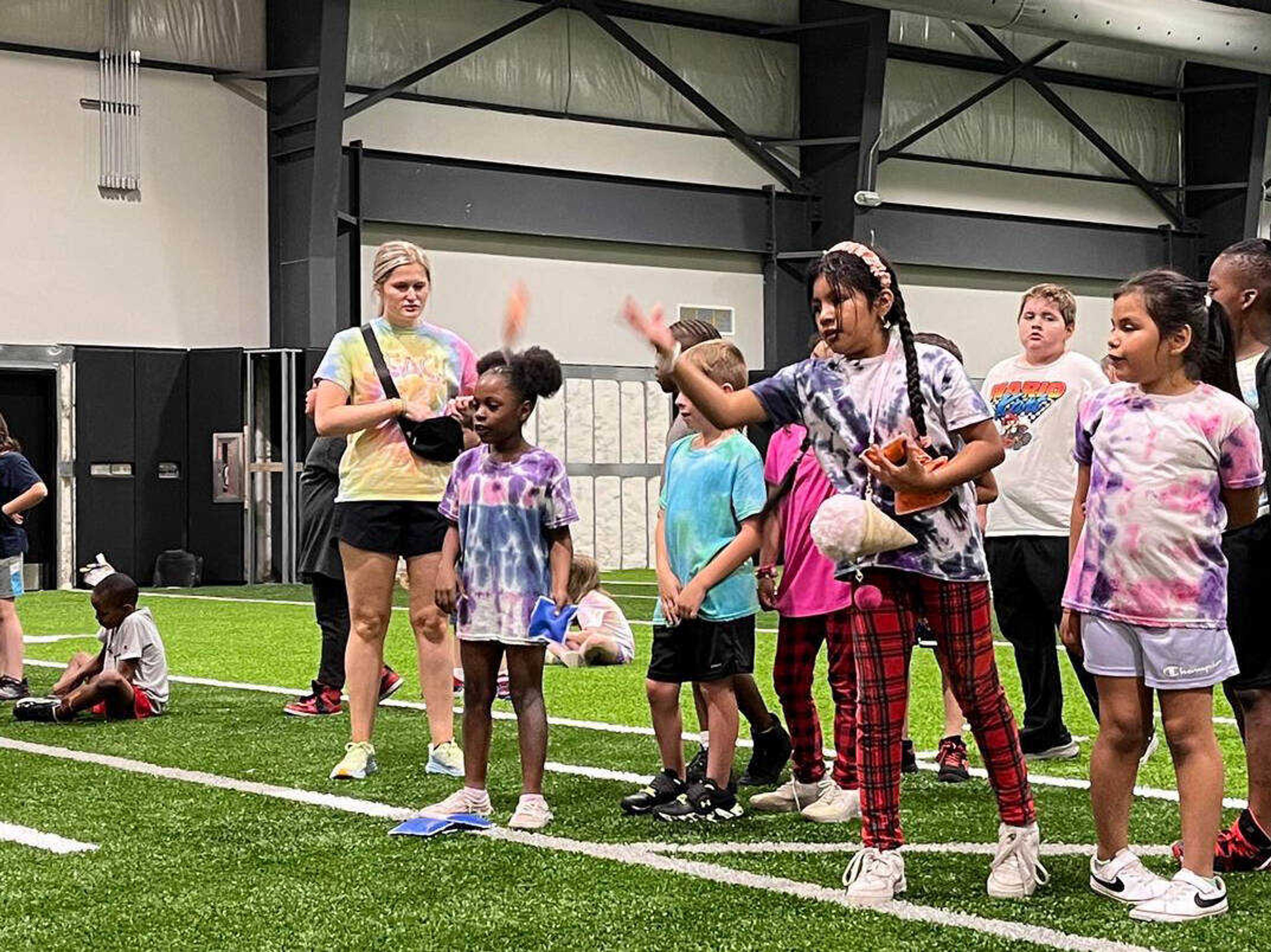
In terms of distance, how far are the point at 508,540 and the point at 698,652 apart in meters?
0.71

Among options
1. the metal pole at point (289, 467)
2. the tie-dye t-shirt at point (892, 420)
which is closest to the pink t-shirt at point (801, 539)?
the tie-dye t-shirt at point (892, 420)

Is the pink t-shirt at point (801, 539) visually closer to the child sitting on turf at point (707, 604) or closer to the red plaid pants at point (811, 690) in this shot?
the red plaid pants at point (811, 690)

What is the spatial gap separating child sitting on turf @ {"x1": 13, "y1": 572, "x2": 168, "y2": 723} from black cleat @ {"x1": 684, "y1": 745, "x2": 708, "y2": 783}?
342 cm

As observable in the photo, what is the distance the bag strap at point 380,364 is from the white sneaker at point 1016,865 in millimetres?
2995

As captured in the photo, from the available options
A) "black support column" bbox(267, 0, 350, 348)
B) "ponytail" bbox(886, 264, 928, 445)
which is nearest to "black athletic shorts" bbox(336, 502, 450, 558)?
"ponytail" bbox(886, 264, 928, 445)

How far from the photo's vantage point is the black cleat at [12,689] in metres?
9.61

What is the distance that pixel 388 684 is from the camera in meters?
9.58

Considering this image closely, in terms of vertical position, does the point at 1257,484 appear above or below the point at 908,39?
below

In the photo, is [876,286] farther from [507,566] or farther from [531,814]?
[531,814]

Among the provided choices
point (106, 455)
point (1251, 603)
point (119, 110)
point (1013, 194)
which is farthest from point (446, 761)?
point (1013, 194)

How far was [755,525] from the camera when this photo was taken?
588cm

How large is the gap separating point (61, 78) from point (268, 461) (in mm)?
5011

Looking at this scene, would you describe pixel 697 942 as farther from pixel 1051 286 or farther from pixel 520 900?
pixel 1051 286

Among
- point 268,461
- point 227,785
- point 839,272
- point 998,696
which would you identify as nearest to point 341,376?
point 227,785
